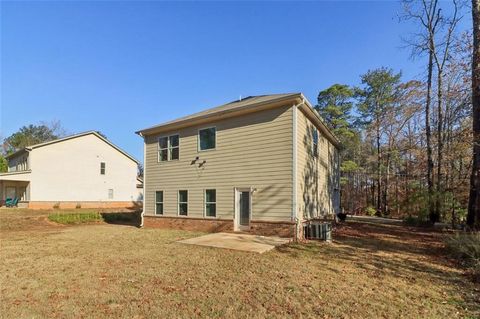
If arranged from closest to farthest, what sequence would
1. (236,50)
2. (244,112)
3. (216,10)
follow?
1. (244,112)
2. (216,10)
3. (236,50)

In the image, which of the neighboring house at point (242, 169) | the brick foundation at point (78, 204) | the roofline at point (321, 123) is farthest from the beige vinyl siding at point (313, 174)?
the brick foundation at point (78, 204)

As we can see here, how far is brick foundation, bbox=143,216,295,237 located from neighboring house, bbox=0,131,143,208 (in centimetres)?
1608

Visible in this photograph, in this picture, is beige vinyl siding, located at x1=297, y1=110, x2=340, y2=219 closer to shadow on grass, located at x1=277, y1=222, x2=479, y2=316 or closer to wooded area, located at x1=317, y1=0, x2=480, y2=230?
shadow on grass, located at x1=277, y1=222, x2=479, y2=316

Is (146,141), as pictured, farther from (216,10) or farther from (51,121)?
(51,121)

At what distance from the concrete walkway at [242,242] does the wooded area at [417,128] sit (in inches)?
316

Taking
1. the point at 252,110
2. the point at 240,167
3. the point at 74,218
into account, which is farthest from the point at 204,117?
the point at 74,218

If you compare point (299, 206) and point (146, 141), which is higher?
point (146, 141)

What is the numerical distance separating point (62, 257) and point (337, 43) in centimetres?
1491

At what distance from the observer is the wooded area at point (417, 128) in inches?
508

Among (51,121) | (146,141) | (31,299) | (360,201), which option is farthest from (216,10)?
(51,121)

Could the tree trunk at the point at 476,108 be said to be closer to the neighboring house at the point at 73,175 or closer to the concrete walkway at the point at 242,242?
the concrete walkway at the point at 242,242

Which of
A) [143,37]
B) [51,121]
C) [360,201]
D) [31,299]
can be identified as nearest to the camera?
[31,299]

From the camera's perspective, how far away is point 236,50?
56.0ft

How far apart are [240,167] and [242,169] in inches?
5.5
